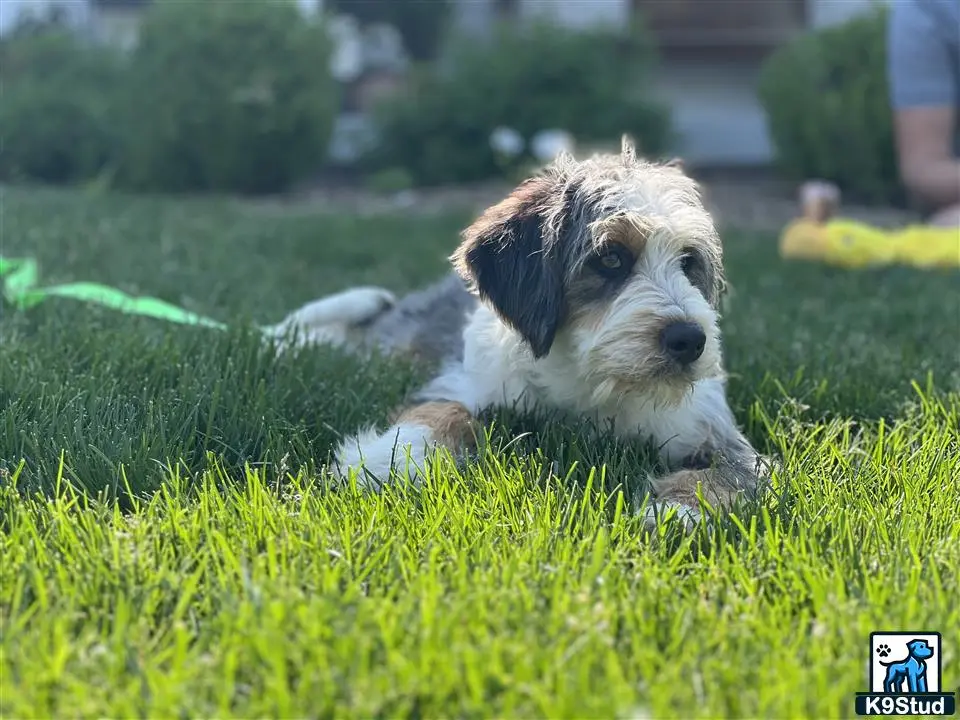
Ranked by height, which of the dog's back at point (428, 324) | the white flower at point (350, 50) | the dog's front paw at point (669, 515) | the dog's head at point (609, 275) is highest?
the white flower at point (350, 50)

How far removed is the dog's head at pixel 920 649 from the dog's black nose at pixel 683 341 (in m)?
1.56

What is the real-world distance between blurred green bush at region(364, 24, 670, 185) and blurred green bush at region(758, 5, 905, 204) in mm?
2338

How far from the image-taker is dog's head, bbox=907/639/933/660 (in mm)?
2434

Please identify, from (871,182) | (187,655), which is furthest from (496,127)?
(187,655)

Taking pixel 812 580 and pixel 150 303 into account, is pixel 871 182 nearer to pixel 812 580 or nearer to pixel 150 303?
pixel 150 303

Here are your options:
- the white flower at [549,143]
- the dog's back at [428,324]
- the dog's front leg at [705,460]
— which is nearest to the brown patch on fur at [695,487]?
the dog's front leg at [705,460]

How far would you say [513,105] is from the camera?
16.1 metres

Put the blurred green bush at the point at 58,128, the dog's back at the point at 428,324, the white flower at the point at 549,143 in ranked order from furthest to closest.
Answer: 1. the blurred green bush at the point at 58,128
2. the white flower at the point at 549,143
3. the dog's back at the point at 428,324

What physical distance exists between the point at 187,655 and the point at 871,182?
13250mm

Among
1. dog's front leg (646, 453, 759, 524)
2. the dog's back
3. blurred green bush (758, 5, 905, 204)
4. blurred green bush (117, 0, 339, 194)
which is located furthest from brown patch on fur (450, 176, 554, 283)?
blurred green bush (117, 0, 339, 194)

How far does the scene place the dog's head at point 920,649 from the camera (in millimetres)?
2434

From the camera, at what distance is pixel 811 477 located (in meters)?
3.54

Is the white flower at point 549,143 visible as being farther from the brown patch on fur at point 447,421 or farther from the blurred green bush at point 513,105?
the brown patch on fur at point 447,421

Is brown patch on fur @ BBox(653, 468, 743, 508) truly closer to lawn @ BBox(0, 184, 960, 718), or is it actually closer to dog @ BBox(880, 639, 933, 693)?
lawn @ BBox(0, 184, 960, 718)
